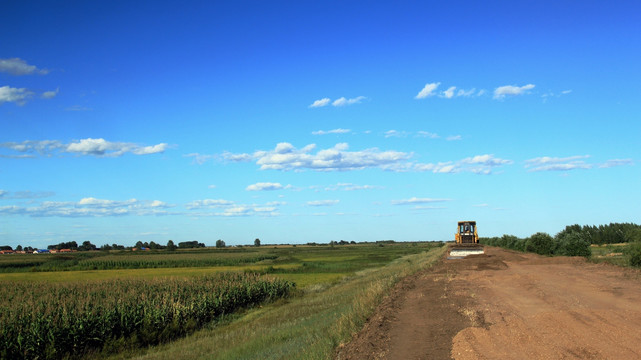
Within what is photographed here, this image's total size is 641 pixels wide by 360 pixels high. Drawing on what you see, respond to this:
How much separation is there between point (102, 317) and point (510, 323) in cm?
1494

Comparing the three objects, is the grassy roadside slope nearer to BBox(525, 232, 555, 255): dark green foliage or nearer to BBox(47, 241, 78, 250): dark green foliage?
BBox(525, 232, 555, 255): dark green foliage

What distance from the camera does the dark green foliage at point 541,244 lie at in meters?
41.7

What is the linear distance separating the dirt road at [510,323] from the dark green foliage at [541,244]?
3032cm

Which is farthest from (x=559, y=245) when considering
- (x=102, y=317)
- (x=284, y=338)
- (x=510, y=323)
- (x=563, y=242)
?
(x=102, y=317)

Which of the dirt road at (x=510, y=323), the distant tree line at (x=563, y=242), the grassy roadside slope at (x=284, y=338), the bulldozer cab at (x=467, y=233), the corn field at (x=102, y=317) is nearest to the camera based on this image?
the dirt road at (x=510, y=323)

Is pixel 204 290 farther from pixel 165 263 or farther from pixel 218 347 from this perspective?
pixel 165 263

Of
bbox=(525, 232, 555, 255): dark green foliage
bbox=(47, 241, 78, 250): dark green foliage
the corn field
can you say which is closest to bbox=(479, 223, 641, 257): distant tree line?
bbox=(525, 232, 555, 255): dark green foliage

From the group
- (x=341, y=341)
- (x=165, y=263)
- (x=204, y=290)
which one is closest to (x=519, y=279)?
(x=341, y=341)

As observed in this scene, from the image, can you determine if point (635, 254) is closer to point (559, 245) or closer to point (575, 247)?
point (575, 247)

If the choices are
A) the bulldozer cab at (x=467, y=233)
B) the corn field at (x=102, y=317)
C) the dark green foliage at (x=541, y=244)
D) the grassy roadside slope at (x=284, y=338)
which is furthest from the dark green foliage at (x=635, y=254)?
the bulldozer cab at (x=467, y=233)

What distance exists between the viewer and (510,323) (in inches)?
321

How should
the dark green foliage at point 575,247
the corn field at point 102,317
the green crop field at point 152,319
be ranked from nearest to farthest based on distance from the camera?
the green crop field at point 152,319 → the corn field at point 102,317 → the dark green foliage at point 575,247

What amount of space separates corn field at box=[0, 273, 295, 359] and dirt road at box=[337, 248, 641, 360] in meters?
10.8

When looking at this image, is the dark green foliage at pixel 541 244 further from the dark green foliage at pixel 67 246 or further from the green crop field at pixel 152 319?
the dark green foliage at pixel 67 246
